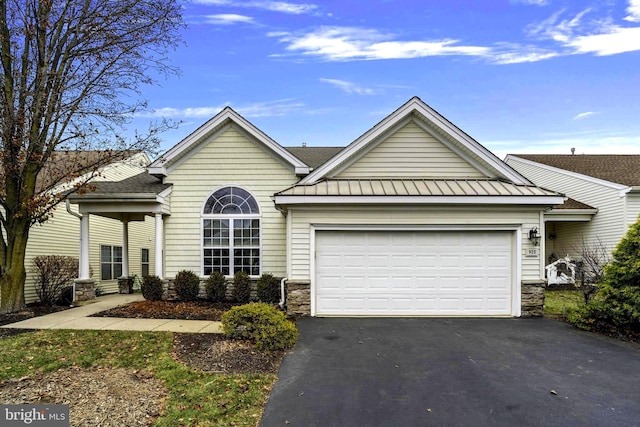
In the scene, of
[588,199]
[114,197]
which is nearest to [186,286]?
[114,197]

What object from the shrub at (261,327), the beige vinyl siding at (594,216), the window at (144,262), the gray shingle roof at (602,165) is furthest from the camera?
the window at (144,262)

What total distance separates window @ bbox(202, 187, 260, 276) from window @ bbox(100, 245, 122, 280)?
6739 millimetres

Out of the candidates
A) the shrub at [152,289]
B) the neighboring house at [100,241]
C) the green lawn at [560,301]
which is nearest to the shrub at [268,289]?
the shrub at [152,289]

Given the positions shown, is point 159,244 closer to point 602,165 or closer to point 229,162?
point 229,162

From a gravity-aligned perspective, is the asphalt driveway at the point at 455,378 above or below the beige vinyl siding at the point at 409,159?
below

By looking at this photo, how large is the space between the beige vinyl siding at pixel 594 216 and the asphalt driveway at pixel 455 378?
32.4ft

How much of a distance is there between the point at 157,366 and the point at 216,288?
5389 mm

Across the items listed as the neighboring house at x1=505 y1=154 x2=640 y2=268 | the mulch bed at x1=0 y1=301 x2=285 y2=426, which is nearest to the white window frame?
the mulch bed at x1=0 y1=301 x2=285 y2=426

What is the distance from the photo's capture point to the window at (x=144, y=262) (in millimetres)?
17922

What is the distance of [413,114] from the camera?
10.0m

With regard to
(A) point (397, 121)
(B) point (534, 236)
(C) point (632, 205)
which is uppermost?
(A) point (397, 121)

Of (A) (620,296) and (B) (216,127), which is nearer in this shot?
(A) (620,296)

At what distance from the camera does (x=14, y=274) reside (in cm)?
921

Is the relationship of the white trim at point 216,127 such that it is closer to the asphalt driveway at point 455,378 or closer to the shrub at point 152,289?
the shrub at point 152,289
